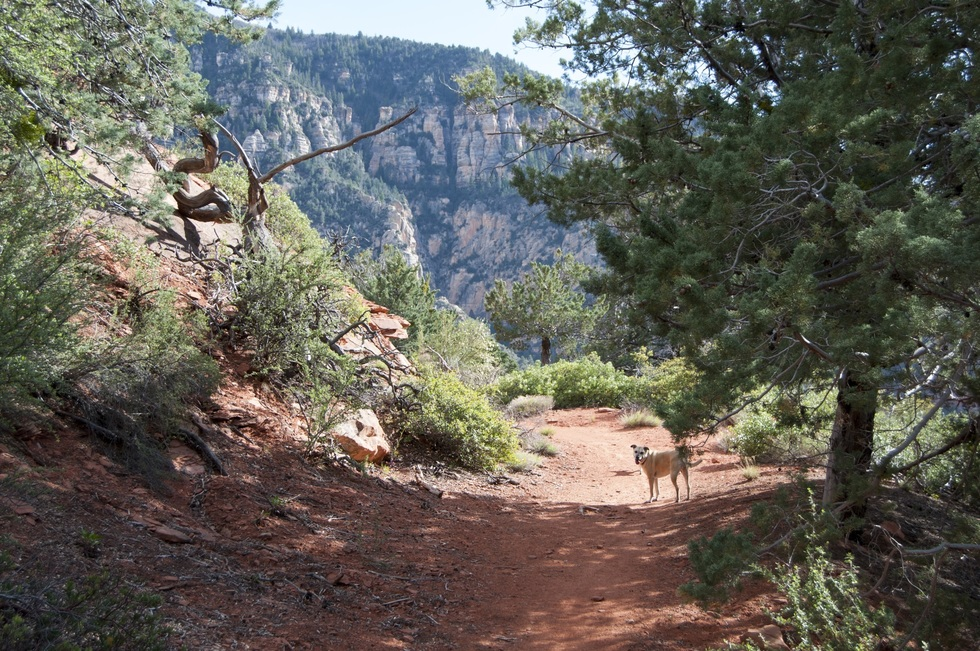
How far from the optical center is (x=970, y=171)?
3.89 m

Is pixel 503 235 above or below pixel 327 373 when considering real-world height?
above

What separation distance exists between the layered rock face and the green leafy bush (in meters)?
55.3

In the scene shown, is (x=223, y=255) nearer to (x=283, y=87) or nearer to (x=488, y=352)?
(x=488, y=352)

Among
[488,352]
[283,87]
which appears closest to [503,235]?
[283,87]

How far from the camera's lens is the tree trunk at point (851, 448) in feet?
13.5

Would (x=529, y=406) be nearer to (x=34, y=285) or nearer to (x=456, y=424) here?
(x=456, y=424)

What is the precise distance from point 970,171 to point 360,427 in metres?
6.09

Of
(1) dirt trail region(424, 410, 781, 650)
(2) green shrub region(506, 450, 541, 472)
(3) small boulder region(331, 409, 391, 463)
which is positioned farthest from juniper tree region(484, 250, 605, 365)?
(3) small boulder region(331, 409, 391, 463)

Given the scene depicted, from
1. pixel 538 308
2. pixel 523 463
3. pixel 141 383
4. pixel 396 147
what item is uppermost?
pixel 396 147

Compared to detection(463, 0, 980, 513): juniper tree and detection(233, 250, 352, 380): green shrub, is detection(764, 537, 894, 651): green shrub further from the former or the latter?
detection(233, 250, 352, 380): green shrub

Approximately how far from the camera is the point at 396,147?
11050cm

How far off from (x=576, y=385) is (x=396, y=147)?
97149 mm

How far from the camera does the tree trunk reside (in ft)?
13.5

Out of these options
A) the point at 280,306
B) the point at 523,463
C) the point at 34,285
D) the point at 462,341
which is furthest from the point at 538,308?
the point at 34,285
